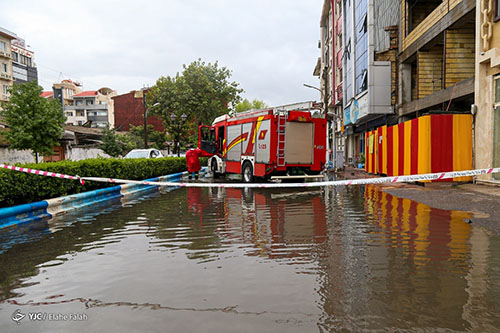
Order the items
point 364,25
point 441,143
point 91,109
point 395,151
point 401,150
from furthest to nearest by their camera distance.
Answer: point 91,109 → point 364,25 → point 395,151 → point 401,150 → point 441,143

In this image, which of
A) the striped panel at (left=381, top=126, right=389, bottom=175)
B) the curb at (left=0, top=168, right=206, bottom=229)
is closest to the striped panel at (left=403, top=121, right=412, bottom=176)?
the striped panel at (left=381, top=126, right=389, bottom=175)

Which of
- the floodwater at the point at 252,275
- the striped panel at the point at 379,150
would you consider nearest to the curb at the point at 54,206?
the floodwater at the point at 252,275

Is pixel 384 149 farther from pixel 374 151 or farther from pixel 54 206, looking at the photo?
pixel 54 206

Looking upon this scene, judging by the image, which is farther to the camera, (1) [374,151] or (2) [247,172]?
(1) [374,151]

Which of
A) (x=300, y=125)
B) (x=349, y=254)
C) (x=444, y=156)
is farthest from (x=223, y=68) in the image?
(x=349, y=254)

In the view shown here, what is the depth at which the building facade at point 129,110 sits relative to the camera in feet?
257

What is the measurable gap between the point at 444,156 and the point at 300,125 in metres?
5.19

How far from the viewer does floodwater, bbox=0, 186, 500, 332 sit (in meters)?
3.00

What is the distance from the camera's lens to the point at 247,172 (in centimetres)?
1656

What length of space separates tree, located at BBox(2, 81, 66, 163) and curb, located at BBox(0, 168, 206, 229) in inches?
781

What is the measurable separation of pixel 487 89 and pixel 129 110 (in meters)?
74.4

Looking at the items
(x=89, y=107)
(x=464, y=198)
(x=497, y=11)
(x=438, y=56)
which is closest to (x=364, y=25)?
(x=438, y=56)

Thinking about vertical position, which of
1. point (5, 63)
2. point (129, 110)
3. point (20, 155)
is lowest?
point (20, 155)

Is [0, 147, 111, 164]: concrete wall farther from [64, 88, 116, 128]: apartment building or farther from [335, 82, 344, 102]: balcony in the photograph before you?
[64, 88, 116, 128]: apartment building
